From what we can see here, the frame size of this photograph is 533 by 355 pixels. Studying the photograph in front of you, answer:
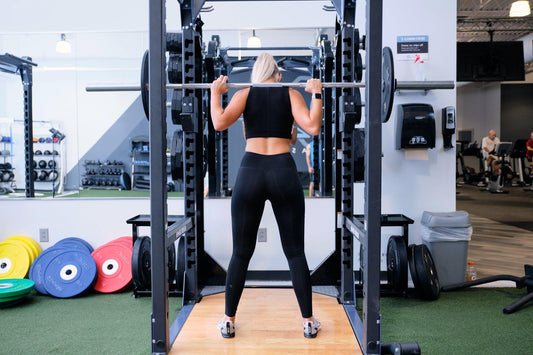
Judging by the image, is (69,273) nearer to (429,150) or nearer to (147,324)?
(147,324)

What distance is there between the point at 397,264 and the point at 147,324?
196 cm

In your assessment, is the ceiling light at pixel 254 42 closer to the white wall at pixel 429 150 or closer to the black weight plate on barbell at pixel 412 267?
the white wall at pixel 429 150

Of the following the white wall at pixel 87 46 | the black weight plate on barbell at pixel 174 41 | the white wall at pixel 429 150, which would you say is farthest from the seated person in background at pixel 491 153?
the black weight plate on barbell at pixel 174 41

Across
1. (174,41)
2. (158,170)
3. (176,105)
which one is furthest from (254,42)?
(158,170)

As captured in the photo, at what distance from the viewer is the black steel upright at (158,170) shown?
2146mm

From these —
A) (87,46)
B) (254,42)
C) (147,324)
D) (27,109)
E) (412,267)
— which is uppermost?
(87,46)

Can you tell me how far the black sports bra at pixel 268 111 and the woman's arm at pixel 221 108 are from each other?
0.04 metres

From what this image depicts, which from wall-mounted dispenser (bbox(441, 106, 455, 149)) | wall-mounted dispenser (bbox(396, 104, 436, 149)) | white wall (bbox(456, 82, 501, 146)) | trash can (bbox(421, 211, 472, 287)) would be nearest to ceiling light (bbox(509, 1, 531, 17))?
wall-mounted dispenser (bbox(441, 106, 455, 149))

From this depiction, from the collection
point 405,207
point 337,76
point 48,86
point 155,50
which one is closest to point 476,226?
point 405,207

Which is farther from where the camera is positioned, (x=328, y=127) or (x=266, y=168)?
(x=328, y=127)

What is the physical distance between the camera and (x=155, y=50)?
7.04ft

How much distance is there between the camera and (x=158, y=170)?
7.11 feet

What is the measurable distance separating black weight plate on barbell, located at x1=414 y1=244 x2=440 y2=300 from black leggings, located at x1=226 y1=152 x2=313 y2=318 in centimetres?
135

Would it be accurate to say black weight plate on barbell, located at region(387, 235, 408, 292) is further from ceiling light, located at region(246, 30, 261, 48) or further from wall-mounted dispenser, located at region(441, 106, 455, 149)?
ceiling light, located at region(246, 30, 261, 48)
